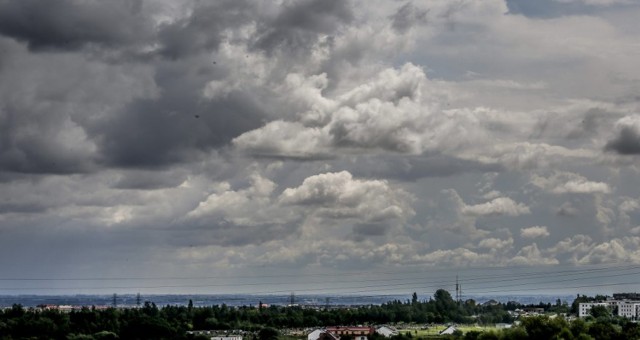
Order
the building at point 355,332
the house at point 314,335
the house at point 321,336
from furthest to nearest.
Result: the house at point 314,335, the building at point 355,332, the house at point 321,336

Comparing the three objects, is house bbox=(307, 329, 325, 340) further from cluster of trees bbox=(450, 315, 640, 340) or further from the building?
cluster of trees bbox=(450, 315, 640, 340)

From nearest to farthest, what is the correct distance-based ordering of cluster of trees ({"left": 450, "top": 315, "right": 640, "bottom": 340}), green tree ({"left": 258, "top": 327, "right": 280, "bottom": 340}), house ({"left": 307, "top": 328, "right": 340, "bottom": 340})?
cluster of trees ({"left": 450, "top": 315, "right": 640, "bottom": 340}) → green tree ({"left": 258, "top": 327, "right": 280, "bottom": 340}) → house ({"left": 307, "top": 328, "right": 340, "bottom": 340})

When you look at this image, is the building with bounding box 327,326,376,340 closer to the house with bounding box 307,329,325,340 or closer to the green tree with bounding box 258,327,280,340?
the house with bounding box 307,329,325,340

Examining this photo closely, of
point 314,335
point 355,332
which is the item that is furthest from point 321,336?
point 355,332

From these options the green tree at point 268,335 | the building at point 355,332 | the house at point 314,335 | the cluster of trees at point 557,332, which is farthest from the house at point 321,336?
the cluster of trees at point 557,332

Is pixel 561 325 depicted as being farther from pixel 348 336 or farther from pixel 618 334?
pixel 348 336

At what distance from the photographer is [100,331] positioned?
17412 cm

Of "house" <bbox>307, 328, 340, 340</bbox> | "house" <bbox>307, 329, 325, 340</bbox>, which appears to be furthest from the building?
"house" <bbox>307, 328, 340, 340</bbox>

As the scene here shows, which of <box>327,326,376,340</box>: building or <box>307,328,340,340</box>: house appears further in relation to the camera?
<box>327,326,376,340</box>: building

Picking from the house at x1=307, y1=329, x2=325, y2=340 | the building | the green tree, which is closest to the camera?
the green tree

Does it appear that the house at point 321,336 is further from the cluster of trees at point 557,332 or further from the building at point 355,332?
the cluster of trees at point 557,332

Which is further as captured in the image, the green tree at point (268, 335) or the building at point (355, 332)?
the building at point (355, 332)

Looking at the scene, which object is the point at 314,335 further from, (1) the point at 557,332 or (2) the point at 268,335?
(1) the point at 557,332

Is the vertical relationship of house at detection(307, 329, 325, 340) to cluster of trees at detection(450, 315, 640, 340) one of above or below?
below
